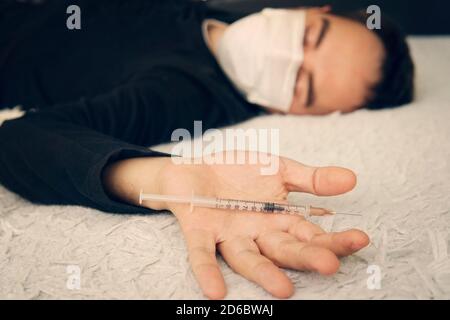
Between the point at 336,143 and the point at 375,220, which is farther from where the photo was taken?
the point at 336,143

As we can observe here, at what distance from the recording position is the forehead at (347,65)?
1000 mm

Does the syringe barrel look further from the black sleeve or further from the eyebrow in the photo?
the eyebrow

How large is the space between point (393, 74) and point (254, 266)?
0.79 m

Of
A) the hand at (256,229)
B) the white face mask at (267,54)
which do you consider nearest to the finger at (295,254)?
the hand at (256,229)

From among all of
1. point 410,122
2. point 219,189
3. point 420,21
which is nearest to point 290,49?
point 410,122

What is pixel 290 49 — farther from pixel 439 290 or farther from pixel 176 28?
pixel 439 290

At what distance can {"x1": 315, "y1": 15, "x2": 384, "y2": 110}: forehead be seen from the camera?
100cm

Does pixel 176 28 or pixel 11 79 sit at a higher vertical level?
pixel 176 28

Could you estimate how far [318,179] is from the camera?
20.5 inches

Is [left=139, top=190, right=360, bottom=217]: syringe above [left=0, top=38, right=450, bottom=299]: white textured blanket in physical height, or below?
above

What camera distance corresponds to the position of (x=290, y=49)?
0.98 m

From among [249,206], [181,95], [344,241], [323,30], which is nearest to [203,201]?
[249,206]

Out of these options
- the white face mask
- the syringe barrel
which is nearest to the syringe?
the syringe barrel
